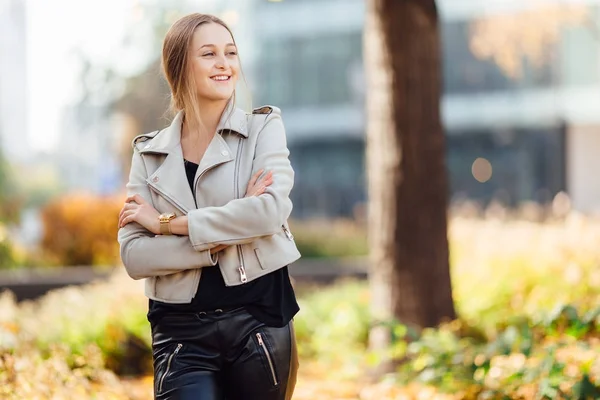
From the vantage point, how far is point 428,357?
574 cm

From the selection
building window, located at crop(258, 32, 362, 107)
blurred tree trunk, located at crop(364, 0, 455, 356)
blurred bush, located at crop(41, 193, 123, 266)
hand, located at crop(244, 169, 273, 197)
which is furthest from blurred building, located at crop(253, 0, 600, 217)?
hand, located at crop(244, 169, 273, 197)

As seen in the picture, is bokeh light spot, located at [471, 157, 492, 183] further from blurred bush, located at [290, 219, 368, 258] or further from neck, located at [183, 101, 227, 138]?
neck, located at [183, 101, 227, 138]

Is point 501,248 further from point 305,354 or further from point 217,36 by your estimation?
point 217,36

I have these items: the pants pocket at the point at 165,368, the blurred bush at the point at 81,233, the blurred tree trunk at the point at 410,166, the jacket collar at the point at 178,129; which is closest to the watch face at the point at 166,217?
the jacket collar at the point at 178,129

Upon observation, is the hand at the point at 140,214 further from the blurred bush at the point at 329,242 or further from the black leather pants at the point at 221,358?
the blurred bush at the point at 329,242

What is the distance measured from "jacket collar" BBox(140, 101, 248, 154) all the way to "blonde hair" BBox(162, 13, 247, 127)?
7 cm

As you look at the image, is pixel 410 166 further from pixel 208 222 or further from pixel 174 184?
pixel 208 222

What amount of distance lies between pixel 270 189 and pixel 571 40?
35789 mm

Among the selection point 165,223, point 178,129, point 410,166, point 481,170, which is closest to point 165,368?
point 165,223

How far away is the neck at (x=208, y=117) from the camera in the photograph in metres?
3.46

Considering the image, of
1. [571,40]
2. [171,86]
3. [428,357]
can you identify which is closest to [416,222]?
[428,357]

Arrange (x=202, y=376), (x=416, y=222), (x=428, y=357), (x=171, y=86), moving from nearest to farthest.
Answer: (x=202, y=376) < (x=171, y=86) < (x=428, y=357) < (x=416, y=222)

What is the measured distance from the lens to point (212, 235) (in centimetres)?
321

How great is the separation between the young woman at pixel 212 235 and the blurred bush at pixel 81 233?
13980 millimetres
